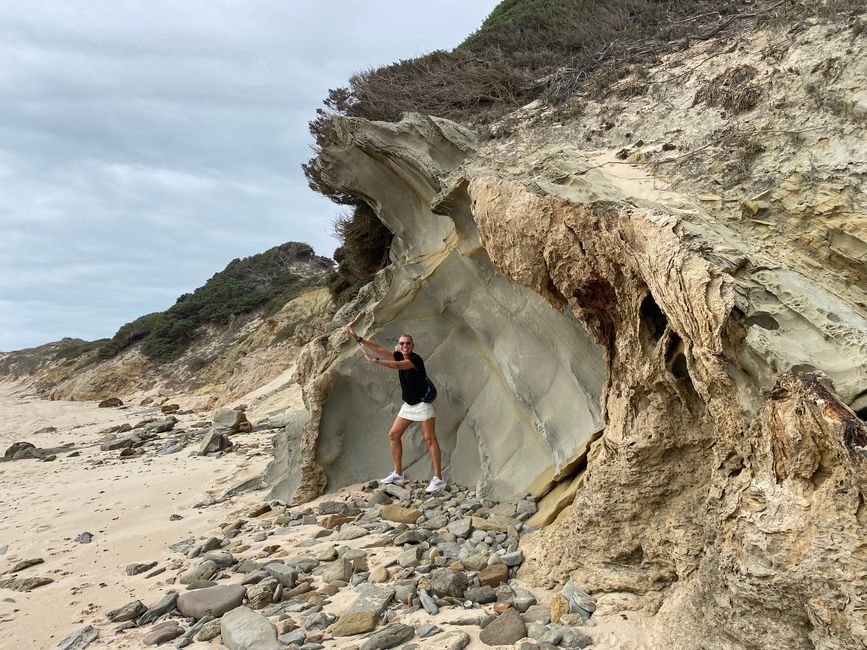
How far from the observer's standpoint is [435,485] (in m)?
5.74

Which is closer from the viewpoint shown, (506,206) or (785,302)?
(785,302)

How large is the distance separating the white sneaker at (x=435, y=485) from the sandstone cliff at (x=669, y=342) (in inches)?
13.8

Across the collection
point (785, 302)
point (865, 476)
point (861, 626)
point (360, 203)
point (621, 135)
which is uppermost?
point (360, 203)

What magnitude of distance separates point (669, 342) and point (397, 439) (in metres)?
3.45

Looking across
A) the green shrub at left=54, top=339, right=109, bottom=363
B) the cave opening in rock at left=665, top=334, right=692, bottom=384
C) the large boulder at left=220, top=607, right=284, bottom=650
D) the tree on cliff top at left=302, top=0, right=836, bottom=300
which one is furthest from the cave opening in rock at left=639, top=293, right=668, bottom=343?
the green shrub at left=54, top=339, right=109, bottom=363

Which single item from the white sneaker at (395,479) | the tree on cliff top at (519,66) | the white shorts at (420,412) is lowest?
the white sneaker at (395,479)

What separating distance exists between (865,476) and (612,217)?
181cm

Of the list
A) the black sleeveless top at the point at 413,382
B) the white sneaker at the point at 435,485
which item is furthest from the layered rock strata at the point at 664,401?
the black sleeveless top at the point at 413,382

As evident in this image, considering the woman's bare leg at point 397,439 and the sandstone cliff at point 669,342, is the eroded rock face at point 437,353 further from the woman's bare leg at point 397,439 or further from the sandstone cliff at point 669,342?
the woman's bare leg at point 397,439

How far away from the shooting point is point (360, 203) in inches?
394

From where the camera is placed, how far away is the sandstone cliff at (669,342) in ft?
8.03

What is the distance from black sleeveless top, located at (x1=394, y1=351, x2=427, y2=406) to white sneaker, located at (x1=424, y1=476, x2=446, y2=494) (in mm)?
775

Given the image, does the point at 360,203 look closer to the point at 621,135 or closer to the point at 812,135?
the point at 621,135

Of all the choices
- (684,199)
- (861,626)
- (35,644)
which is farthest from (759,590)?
(35,644)
